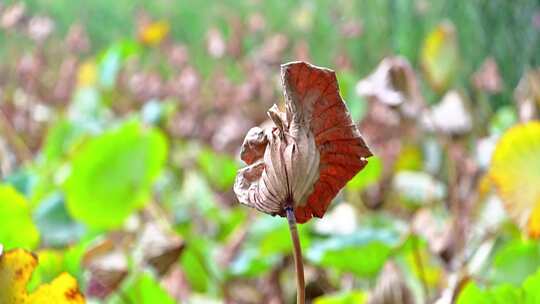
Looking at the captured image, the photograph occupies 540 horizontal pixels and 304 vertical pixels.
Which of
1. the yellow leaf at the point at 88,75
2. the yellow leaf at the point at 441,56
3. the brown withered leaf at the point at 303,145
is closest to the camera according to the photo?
the brown withered leaf at the point at 303,145

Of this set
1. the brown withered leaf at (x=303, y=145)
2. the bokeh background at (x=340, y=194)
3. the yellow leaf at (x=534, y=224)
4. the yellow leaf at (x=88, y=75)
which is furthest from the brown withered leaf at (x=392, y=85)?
the yellow leaf at (x=88, y=75)

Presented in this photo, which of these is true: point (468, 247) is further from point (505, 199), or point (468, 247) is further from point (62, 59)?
point (62, 59)

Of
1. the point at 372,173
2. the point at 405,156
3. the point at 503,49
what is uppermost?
the point at 503,49

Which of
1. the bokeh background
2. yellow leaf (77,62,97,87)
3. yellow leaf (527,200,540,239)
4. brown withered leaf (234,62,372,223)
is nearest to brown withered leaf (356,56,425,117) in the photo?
the bokeh background

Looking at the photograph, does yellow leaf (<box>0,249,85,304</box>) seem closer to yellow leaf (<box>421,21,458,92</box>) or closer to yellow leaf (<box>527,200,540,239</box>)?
yellow leaf (<box>527,200,540,239</box>)

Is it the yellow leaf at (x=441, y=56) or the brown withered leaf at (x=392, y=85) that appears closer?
the brown withered leaf at (x=392, y=85)

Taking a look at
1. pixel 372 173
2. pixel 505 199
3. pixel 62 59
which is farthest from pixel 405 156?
pixel 62 59

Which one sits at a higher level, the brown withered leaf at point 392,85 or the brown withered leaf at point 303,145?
the brown withered leaf at point 392,85

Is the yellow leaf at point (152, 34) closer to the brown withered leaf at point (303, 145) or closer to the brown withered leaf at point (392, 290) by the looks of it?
the brown withered leaf at point (392, 290)
